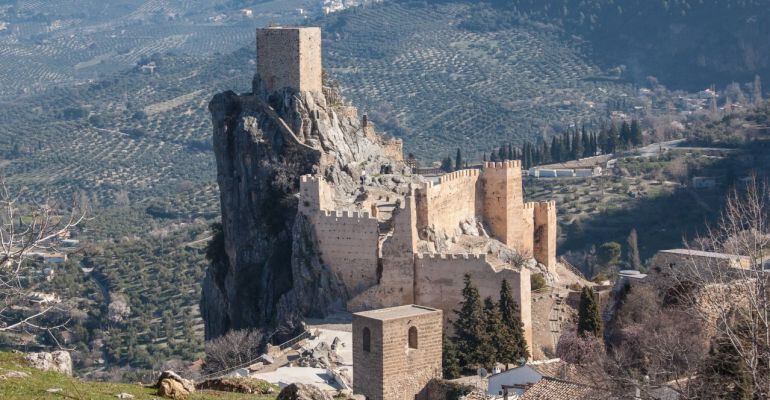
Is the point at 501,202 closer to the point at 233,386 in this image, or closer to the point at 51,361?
the point at 233,386

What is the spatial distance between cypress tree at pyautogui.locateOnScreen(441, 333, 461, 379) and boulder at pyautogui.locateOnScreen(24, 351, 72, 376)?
508 inches

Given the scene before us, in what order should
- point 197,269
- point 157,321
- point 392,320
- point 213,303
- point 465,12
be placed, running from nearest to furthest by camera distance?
point 392,320 < point 213,303 < point 157,321 < point 197,269 < point 465,12

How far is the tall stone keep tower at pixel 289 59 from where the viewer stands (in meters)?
55.0

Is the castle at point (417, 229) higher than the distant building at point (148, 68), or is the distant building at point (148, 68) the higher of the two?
the distant building at point (148, 68)

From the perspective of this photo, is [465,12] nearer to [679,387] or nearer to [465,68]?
[465,68]

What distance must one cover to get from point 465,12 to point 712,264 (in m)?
138

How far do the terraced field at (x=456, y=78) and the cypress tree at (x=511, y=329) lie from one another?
74134 mm

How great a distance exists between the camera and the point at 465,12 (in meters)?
178

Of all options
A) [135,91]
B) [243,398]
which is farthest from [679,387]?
[135,91]

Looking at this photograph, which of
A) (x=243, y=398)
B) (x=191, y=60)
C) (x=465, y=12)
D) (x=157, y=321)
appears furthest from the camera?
(x=465, y=12)

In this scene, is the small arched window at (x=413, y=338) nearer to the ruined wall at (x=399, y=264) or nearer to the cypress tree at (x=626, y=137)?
the ruined wall at (x=399, y=264)

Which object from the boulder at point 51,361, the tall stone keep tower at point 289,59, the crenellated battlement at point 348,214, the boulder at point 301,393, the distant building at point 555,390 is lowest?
the distant building at point 555,390

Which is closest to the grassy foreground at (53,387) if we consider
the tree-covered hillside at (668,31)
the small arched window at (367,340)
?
the small arched window at (367,340)

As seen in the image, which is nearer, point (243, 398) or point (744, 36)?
point (243, 398)
